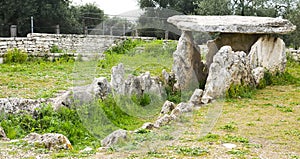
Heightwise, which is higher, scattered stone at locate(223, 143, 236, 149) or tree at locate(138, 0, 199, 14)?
tree at locate(138, 0, 199, 14)

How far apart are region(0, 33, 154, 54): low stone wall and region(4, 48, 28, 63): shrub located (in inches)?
13.8

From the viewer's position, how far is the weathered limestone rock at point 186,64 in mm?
13344

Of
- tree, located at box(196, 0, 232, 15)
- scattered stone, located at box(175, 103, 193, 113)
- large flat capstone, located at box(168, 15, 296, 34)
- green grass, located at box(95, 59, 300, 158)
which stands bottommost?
green grass, located at box(95, 59, 300, 158)

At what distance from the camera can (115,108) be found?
32.7 ft

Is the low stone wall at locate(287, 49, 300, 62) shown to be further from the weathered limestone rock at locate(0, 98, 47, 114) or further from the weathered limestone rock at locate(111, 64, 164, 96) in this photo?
the weathered limestone rock at locate(0, 98, 47, 114)

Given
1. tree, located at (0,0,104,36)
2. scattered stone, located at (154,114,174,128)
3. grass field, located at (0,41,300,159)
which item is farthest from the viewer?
tree, located at (0,0,104,36)

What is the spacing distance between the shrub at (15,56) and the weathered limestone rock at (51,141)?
1130 centimetres

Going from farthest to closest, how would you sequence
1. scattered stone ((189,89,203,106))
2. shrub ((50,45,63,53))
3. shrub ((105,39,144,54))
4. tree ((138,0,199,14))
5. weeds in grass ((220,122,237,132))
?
tree ((138,0,199,14)) < shrub ((105,39,144,54)) < shrub ((50,45,63,53)) < scattered stone ((189,89,203,106)) < weeds in grass ((220,122,237,132))

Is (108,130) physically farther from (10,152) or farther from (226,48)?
(226,48)

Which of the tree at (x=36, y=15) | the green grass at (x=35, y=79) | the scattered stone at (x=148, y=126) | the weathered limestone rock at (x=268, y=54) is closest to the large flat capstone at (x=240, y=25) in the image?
the weathered limestone rock at (x=268, y=54)

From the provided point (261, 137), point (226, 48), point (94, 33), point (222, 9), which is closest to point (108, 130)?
point (261, 137)

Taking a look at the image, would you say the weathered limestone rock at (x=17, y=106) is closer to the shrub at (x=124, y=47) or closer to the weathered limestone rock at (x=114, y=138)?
the weathered limestone rock at (x=114, y=138)

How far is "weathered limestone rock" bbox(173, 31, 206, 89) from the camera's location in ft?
43.8

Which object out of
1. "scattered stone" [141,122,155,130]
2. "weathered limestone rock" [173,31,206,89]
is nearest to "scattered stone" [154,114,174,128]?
"scattered stone" [141,122,155,130]
